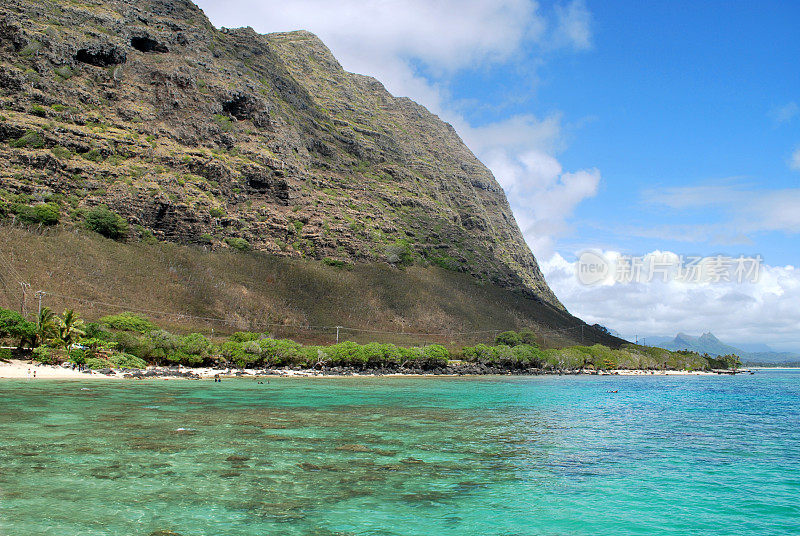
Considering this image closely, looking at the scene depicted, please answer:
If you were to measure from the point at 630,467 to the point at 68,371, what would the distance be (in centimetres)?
6081

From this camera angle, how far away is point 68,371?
204 ft

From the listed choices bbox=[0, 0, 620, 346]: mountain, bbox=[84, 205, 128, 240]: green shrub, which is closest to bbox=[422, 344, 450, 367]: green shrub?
bbox=[0, 0, 620, 346]: mountain

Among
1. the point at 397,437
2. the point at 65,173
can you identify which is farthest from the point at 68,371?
the point at 65,173

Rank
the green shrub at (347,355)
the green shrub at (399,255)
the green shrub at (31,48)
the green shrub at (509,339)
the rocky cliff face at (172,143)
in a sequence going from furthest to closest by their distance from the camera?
the green shrub at (399,255) < the green shrub at (509,339) < the green shrub at (31,48) < the rocky cliff face at (172,143) < the green shrub at (347,355)

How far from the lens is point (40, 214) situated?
109 metres

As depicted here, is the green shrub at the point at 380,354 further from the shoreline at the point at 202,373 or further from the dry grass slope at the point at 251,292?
the dry grass slope at the point at 251,292

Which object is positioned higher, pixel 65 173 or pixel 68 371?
pixel 65 173

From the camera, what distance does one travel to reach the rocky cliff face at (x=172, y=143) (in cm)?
12550

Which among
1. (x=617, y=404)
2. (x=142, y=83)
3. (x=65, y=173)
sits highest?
(x=142, y=83)

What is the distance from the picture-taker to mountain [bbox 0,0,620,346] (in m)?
124

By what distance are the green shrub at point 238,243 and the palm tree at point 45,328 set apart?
7075cm

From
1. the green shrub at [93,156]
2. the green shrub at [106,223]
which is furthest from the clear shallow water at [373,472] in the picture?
the green shrub at [93,156]

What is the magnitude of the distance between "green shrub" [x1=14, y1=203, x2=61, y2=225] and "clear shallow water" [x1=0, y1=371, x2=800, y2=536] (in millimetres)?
80493

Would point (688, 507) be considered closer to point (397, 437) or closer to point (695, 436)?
point (397, 437)
